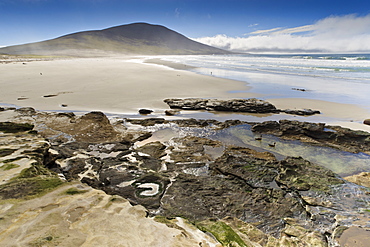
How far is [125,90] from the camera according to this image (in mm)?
10727

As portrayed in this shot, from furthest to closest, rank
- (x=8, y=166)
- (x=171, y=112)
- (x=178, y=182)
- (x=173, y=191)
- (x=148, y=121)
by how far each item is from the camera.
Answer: (x=171, y=112)
(x=148, y=121)
(x=178, y=182)
(x=173, y=191)
(x=8, y=166)

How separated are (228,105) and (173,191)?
5513mm

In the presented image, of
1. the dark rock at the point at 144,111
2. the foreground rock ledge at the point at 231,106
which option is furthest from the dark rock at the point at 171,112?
the dark rock at the point at 144,111

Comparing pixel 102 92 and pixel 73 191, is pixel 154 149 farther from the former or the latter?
pixel 102 92

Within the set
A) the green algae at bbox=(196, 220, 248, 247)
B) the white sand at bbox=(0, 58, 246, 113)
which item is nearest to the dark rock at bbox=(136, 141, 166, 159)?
the green algae at bbox=(196, 220, 248, 247)

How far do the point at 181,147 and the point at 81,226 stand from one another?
10.5 ft

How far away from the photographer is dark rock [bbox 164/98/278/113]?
7988mm

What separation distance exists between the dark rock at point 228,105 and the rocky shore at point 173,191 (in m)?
2.30

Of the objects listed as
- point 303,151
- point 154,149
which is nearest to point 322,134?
point 303,151

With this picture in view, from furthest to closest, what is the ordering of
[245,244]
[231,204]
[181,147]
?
1. [181,147]
2. [231,204]
3. [245,244]

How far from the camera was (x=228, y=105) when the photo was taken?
8211mm

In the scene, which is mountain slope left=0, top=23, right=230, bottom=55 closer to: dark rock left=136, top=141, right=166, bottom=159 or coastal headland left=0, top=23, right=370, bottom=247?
coastal headland left=0, top=23, right=370, bottom=247

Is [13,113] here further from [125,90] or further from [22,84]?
[22,84]

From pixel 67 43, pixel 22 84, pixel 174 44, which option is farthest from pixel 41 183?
pixel 174 44
